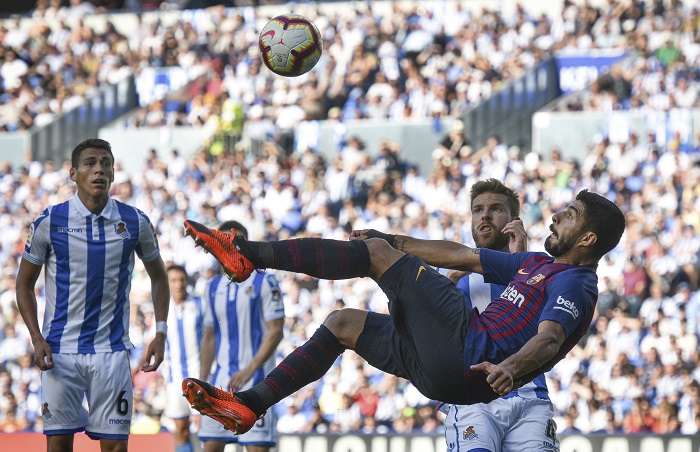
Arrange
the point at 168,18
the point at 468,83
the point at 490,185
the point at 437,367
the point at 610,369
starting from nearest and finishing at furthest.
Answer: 1. the point at 437,367
2. the point at 490,185
3. the point at 610,369
4. the point at 468,83
5. the point at 168,18

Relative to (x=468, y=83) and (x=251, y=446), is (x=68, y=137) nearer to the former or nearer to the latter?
(x=468, y=83)

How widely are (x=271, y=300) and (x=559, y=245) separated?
3629 millimetres

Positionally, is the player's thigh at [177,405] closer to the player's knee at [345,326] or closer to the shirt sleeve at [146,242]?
the shirt sleeve at [146,242]

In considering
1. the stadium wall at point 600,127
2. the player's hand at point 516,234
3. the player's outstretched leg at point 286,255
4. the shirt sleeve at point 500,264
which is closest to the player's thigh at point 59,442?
the player's outstretched leg at point 286,255

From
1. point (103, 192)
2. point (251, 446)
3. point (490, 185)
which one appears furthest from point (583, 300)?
point (251, 446)

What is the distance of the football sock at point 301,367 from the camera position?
22.2 feet

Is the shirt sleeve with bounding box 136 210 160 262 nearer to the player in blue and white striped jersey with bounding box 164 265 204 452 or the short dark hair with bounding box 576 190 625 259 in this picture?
the short dark hair with bounding box 576 190 625 259

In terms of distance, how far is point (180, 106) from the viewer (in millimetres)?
25078

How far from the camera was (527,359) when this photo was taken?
20.4 ft

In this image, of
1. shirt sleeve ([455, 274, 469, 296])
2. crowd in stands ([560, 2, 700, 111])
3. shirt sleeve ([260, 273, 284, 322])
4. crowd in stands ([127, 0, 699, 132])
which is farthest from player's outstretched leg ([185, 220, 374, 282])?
crowd in stands ([127, 0, 699, 132])

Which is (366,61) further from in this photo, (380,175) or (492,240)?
(492,240)

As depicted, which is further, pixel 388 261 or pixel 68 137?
pixel 68 137

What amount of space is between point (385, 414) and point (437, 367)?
9063 mm

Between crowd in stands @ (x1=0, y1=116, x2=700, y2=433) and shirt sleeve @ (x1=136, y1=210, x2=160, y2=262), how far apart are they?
6.65 metres
